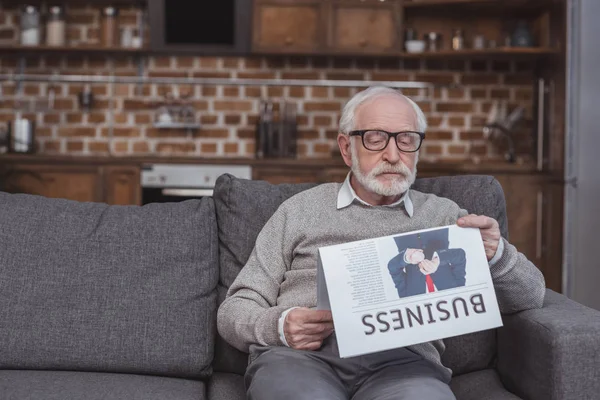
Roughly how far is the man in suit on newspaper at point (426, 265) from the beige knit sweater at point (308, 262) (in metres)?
0.20

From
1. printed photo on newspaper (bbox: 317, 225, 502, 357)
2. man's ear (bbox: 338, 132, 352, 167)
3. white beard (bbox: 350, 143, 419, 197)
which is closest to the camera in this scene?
printed photo on newspaper (bbox: 317, 225, 502, 357)

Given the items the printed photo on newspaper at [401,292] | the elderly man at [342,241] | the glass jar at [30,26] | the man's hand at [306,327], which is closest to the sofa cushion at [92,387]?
the elderly man at [342,241]

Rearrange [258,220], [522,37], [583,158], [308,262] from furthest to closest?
[522,37], [583,158], [258,220], [308,262]

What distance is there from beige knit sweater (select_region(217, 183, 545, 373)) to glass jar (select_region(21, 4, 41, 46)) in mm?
3524

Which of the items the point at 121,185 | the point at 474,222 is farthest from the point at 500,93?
the point at 474,222

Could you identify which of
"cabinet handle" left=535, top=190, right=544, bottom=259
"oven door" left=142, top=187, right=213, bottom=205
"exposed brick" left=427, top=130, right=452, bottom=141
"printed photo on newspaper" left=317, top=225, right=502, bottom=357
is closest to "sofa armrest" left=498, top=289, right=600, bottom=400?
"printed photo on newspaper" left=317, top=225, right=502, bottom=357

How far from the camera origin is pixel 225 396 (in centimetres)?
177

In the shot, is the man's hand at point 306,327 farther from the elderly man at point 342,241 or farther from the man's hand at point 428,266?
the man's hand at point 428,266

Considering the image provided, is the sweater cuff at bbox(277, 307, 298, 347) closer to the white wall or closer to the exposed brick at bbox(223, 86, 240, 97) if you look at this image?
the white wall

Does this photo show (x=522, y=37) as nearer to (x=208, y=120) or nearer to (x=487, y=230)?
(x=208, y=120)

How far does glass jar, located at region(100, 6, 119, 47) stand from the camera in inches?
191

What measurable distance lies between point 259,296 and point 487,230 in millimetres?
557

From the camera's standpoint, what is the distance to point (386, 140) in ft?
6.28

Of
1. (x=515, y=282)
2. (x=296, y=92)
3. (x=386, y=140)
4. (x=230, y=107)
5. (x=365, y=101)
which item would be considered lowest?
(x=515, y=282)
